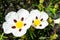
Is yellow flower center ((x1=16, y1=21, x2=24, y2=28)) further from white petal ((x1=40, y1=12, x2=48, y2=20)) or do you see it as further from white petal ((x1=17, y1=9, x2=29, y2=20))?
white petal ((x1=40, y1=12, x2=48, y2=20))

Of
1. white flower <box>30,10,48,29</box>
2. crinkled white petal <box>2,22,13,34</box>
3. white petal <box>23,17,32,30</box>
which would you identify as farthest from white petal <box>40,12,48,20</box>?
crinkled white petal <box>2,22,13,34</box>

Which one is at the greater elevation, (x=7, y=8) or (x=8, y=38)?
(x=7, y=8)

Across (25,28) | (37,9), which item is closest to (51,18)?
(37,9)

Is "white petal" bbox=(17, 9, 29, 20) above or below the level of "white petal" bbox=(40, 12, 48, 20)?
above

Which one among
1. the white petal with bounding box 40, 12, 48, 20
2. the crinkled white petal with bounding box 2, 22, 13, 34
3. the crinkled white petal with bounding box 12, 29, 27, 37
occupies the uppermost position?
the white petal with bounding box 40, 12, 48, 20

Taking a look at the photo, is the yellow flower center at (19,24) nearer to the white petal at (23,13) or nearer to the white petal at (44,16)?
the white petal at (23,13)

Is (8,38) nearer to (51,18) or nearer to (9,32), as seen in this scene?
(9,32)
